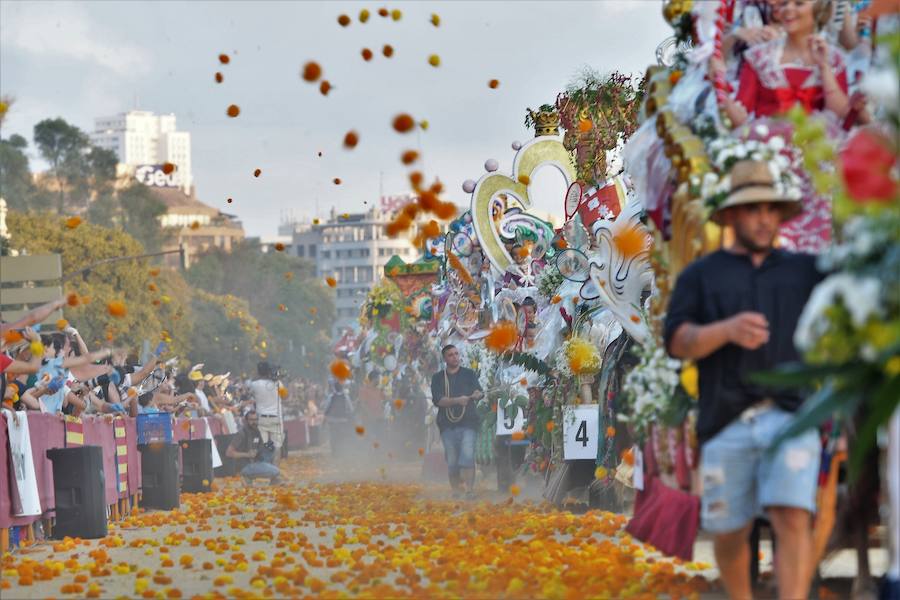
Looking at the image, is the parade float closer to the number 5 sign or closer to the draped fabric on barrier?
the number 5 sign

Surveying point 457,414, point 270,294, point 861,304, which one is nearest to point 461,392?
point 457,414

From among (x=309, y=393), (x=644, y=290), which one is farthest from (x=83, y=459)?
(x=309, y=393)

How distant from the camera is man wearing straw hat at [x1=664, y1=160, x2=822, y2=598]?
24.6ft

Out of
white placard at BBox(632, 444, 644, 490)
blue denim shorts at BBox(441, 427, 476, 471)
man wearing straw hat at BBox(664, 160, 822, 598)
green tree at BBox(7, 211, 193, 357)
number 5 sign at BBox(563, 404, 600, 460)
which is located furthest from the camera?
green tree at BBox(7, 211, 193, 357)

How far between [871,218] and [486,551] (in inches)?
280

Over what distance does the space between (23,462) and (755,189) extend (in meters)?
8.65

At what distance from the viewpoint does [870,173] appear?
16.7 ft

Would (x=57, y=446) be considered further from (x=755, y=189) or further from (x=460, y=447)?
(x=755, y=189)

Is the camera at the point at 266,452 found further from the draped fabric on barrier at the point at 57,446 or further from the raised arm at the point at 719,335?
the raised arm at the point at 719,335

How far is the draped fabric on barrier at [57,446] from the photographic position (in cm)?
1434

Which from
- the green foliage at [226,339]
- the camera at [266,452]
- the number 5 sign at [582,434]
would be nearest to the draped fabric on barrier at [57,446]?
the number 5 sign at [582,434]

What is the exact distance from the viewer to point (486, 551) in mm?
12234

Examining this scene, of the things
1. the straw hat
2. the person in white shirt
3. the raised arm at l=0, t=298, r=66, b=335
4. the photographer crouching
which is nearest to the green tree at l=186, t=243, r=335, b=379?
the photographer crouching

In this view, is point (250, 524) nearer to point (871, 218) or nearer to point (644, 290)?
point (644, 290)
